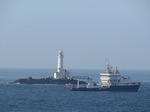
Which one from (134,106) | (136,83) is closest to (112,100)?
(134,106)

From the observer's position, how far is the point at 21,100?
76.6m

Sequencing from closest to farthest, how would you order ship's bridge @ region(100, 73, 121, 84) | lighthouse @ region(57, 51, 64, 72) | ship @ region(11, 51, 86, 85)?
ship's bridge @ region(100, 73, 121, 84) < ship @ region(11, 51, 86, 85) < lighthouse @ region(57, 51, 64, 72)

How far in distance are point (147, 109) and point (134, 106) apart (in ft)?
12.5

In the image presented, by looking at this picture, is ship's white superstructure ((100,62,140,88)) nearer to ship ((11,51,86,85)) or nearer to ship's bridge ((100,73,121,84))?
ship's bridge ((100,73,121,84))

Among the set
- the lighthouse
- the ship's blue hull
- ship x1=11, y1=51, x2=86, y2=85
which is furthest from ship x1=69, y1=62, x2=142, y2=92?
the lighthouse

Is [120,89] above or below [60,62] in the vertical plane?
below

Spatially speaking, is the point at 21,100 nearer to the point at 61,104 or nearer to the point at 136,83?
the point at 61,104

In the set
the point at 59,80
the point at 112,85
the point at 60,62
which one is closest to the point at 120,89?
the point at 112,85

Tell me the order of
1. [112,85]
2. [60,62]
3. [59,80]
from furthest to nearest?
[60,62] < [59,80] < [112,85]

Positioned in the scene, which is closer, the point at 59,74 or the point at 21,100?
the point at 21,100

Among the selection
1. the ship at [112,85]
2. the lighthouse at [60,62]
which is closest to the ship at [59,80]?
the lighthouse at [60,62]

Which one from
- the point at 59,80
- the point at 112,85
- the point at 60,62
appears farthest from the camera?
the point at 60,62

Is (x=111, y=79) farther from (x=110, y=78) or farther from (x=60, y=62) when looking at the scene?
(x=60, y=62)

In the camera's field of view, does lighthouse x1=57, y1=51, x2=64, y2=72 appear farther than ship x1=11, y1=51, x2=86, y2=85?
Yes
